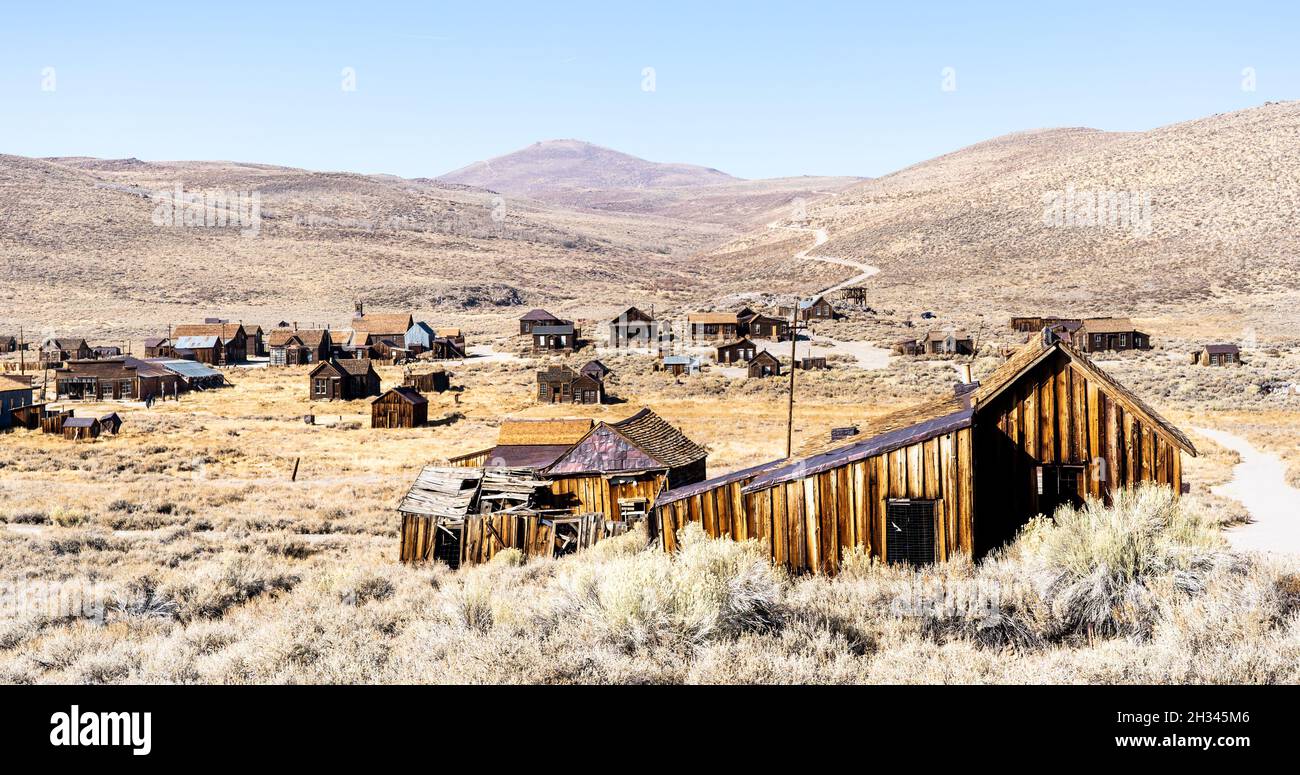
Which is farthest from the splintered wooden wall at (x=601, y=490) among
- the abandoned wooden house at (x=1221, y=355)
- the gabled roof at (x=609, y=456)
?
the abandoned wooden house at (x=1221, y=355)

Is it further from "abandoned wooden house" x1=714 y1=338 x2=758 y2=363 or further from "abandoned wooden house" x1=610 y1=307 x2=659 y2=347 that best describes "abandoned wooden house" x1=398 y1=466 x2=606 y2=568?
"abandoned wooden house" x1=610 y1=307 x2=659 y2=347

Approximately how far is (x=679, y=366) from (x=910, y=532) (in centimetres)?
4956

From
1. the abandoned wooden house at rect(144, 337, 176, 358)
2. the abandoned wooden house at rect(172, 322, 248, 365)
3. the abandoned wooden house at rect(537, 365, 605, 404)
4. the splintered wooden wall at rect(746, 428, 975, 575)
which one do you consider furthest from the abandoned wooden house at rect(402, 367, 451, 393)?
the splintered wooden wall at rect(746, 428, 975, 575)

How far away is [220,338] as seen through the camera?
73188mm

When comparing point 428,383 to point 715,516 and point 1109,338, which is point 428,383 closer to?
point 715,516

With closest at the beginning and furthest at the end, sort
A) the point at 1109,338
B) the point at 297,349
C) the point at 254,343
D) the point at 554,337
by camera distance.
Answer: the point at 1109,338 → the point at 297,349 → the point at 554,337 → the point at 254,343

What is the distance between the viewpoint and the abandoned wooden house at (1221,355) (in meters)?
54.2

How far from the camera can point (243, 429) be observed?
141 feet

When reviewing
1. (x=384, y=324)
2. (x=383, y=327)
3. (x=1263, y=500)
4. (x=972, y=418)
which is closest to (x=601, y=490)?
(x=972, y=418)

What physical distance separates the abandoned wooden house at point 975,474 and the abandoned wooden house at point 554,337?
6226 cm

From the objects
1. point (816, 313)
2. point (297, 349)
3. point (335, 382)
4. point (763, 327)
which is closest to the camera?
point (335, 382)

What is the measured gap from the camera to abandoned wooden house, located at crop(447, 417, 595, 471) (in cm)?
2383
